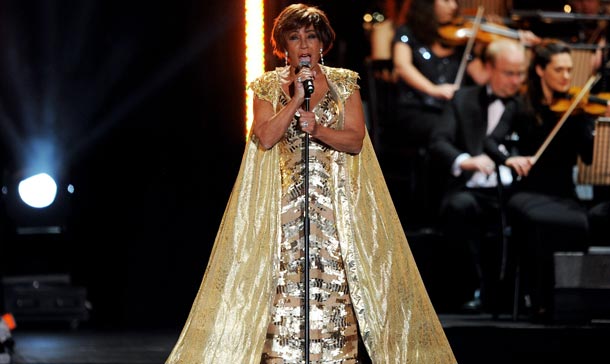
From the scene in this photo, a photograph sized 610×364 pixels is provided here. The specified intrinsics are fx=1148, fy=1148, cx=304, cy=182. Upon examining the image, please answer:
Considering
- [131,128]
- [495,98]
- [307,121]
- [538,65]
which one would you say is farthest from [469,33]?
[307,121]

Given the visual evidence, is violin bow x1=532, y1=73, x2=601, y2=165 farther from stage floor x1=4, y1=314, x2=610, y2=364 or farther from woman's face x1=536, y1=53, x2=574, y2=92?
stage floor x1=4, y1=314, x2=610, y2=364

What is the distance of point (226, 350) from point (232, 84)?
7.88 feet

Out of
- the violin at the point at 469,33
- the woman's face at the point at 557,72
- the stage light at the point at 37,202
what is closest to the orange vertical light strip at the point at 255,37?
the woman's face at the point at 557,72

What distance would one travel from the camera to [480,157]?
6.61 m

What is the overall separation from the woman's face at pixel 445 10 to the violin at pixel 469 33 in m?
0.05

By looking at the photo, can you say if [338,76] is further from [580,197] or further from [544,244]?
[580,197]

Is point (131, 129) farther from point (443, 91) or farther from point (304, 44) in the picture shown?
point (304, 44)

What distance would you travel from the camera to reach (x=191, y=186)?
6742 millimetres

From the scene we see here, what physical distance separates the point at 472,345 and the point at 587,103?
1.87 metres

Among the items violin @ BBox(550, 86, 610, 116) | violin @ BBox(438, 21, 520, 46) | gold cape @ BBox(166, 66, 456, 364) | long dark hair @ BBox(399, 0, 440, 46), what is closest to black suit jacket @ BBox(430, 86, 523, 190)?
violin @ BBox(550, 86, 610, 116)

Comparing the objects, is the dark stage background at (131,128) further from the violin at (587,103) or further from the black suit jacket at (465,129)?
the violin at (587,103)

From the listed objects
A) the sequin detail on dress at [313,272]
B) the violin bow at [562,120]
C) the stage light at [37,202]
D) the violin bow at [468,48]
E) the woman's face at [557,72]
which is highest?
the violin bow at [468,48]

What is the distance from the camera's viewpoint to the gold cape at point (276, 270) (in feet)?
13.6

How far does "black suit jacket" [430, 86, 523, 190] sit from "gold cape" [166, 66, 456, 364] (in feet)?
8.57
